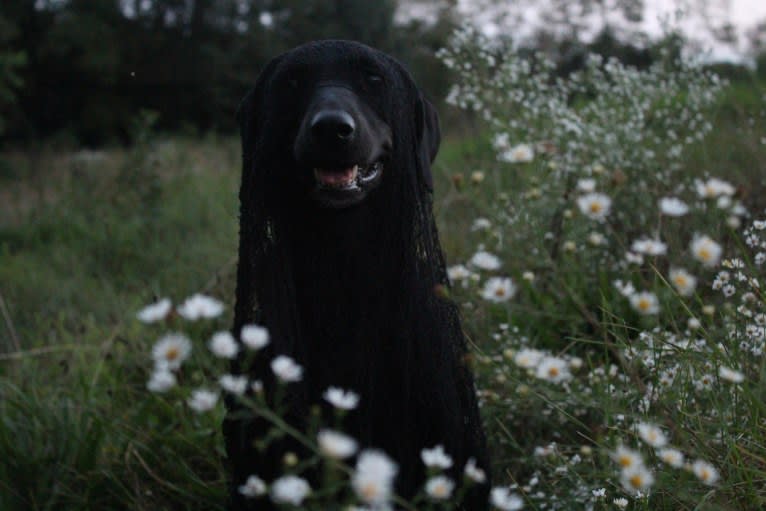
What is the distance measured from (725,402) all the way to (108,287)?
3.59 m

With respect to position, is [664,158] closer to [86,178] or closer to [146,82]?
[86,178]

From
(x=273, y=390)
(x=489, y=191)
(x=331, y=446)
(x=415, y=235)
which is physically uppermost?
(x=331, y=446)

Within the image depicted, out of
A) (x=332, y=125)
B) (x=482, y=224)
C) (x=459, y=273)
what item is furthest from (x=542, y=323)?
(x=332, y=125)

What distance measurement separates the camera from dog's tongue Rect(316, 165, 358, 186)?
6.65 feet

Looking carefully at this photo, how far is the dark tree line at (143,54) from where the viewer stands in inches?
573

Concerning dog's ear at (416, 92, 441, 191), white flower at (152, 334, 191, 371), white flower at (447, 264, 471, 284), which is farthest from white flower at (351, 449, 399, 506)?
dog's ear at (416, 92, 441, 191)

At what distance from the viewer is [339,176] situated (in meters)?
2.03

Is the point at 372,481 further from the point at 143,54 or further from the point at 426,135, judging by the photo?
the point at 143,54

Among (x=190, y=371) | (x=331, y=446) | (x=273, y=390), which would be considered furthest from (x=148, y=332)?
(x=331, y=446)

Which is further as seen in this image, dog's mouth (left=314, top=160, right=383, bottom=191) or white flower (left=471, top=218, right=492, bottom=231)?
white flower (left=471, top=218, right=492, bottom=231)

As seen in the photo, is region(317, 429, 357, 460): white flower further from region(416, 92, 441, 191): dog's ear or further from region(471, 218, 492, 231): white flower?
region(471, 218, 492, 231): white flower

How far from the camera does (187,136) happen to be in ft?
38.1

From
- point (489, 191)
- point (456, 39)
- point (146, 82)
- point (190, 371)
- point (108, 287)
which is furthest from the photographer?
point (146, 82)

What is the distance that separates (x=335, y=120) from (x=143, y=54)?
15.2 meters
